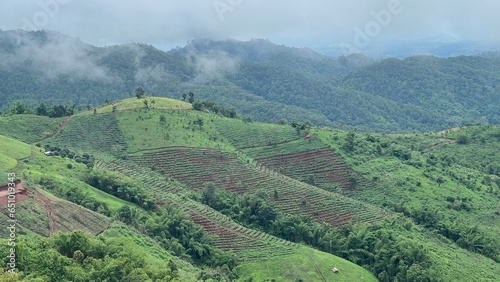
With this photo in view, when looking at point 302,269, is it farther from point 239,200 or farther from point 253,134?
point 253,134

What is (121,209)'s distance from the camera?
58.1 m

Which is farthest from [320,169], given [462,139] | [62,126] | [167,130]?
[62,126]

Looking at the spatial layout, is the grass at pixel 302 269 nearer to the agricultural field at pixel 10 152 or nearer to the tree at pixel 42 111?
the agricultural field at pixel 10 152

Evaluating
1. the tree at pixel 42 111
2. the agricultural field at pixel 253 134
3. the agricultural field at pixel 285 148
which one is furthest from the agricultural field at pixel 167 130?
the tree at pixel 42 111

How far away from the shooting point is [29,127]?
88.5 m

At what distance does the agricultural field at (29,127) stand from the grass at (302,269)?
149 ft

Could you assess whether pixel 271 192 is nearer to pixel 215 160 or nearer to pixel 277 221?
pixel 277 221

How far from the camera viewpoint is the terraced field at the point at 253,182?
7112cm

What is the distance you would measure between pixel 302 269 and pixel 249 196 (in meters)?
17.6

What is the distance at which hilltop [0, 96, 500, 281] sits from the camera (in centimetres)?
5384

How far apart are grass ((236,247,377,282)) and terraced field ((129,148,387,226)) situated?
11.4 metres

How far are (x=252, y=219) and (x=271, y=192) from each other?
22.2 feet

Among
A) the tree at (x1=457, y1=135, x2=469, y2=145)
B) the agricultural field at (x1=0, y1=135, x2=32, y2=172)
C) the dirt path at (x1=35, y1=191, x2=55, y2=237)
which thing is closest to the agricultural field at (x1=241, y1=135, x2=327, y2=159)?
the agricultural field at (x1=0, y1=135, x2=32, y2=172)

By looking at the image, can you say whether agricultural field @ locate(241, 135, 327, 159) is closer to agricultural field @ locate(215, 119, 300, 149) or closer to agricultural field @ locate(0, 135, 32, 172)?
agricultural field @ locate(215, 119, 300, 149)
